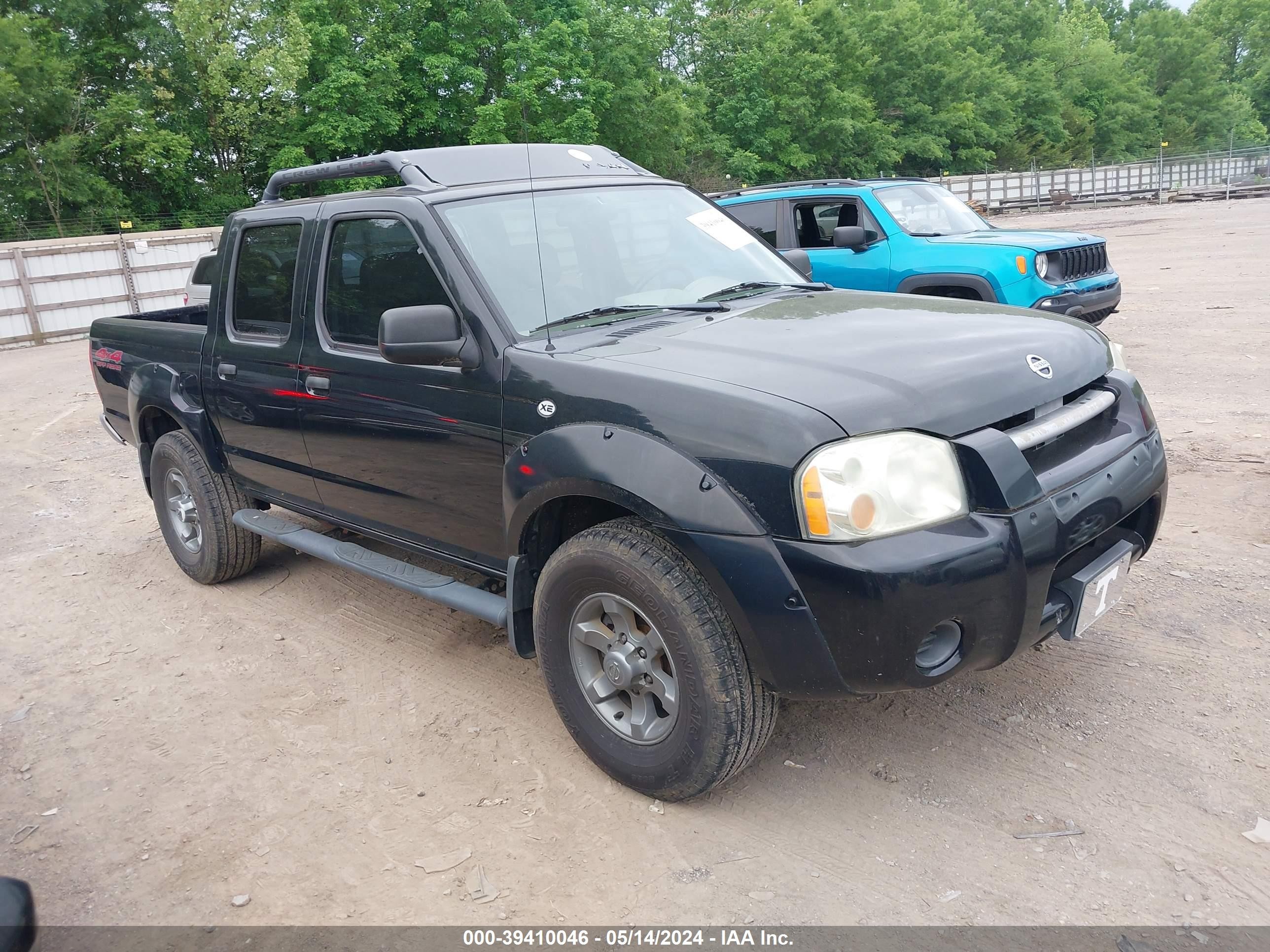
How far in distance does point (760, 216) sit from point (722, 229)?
595 cm

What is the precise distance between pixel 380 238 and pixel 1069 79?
85.0 m

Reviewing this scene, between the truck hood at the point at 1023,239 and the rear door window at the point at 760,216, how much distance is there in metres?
1.57

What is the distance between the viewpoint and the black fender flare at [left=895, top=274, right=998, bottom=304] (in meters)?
8.70

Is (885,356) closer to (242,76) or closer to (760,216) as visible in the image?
(760,216)

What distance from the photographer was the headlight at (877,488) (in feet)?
8.76

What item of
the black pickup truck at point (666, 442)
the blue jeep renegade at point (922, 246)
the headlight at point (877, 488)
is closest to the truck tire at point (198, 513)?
the black pickup truck at point (666, 442)

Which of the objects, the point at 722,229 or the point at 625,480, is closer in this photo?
the point at 625,480

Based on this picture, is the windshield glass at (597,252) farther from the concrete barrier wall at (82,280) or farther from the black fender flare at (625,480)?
the concrete barrier wall at (82,280)

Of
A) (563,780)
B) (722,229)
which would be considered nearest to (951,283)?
(722,229)

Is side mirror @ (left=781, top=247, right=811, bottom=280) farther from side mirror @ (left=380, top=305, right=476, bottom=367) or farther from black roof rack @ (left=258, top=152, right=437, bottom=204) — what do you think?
side mirror @ (left=380, top=305, right=476, bottom=367)

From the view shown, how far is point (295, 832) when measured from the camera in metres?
3.26

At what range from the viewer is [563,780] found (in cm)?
343

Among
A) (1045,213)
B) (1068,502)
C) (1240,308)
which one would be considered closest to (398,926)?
(1068,502)

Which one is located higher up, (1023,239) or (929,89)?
(929,89)
